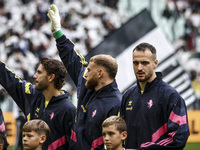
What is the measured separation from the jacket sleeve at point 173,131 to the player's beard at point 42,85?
172cm

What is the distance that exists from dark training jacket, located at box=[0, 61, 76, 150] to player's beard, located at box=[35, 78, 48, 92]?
0.16 m

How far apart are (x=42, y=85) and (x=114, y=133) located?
54.2 inches

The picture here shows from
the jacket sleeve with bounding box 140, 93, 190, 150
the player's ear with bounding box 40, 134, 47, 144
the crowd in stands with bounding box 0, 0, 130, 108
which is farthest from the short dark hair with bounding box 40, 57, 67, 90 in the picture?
the crowd in stands with bounding box 0, 0, 130, 108

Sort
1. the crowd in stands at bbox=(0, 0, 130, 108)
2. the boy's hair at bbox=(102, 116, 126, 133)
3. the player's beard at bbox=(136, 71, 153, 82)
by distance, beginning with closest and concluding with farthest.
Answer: the player's beard at bbox=(136, 71, 153, 82) → the boy's hair at bbox=(102, 116, 126, 133) → the crowd in stands at bbox=(0, 0, 130, 108)

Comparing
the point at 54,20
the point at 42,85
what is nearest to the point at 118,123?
the point at 42,85

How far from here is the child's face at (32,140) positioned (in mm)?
5328

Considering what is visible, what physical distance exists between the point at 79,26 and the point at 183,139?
13.3 m

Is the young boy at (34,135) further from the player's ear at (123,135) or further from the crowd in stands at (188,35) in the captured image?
the crowd in stands at (188,35)

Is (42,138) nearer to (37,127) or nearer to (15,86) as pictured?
(37,127)

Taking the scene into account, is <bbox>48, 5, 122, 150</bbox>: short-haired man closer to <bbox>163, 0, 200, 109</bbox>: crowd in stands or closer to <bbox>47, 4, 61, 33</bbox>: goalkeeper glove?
<bbox>47, 4, 61, 33</bbox>: goalkeeper glove

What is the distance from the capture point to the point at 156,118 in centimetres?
467

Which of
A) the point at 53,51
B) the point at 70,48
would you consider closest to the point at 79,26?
the point at 53,51

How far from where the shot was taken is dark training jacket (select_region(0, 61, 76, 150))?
575 cm

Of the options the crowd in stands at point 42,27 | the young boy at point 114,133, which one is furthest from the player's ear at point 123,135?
the crowd in stands at point 42,27
